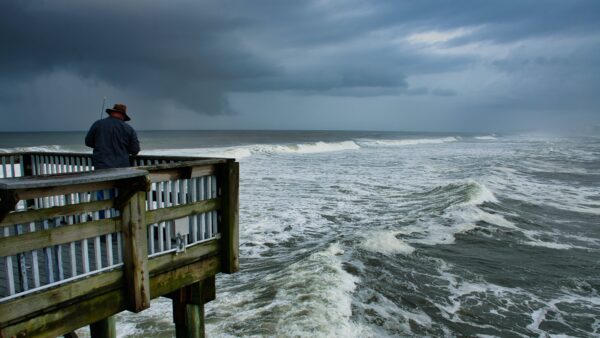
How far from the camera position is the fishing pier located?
11.1ft

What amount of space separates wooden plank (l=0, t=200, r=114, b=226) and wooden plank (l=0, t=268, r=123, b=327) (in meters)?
0.65

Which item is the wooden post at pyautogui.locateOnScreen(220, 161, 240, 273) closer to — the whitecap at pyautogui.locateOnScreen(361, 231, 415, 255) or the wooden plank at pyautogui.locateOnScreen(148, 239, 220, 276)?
the wooden plank at pyautogui.locateOnScreen(148, 239, 220, 276)

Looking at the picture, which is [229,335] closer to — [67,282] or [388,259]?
A: [67,282]

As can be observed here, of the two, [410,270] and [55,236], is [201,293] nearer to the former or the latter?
[55,236]

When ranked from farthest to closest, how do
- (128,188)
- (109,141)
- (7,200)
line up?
(109,141)
(128,188)
(7,200)

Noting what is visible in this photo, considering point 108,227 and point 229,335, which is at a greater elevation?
point 108,227

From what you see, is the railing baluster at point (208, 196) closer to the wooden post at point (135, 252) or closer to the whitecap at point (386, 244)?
the wooden post at point (135, 252)

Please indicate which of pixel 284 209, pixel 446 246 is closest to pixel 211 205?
pixel 446 246

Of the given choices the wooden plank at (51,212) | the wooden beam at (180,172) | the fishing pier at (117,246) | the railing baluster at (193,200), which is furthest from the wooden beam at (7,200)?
the railing baluster at (193,200)

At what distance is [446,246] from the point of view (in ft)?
36.2

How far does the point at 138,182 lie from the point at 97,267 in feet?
2.96

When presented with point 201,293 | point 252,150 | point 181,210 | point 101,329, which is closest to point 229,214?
point 181,210

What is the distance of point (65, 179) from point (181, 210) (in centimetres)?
142

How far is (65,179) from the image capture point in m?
3.51
